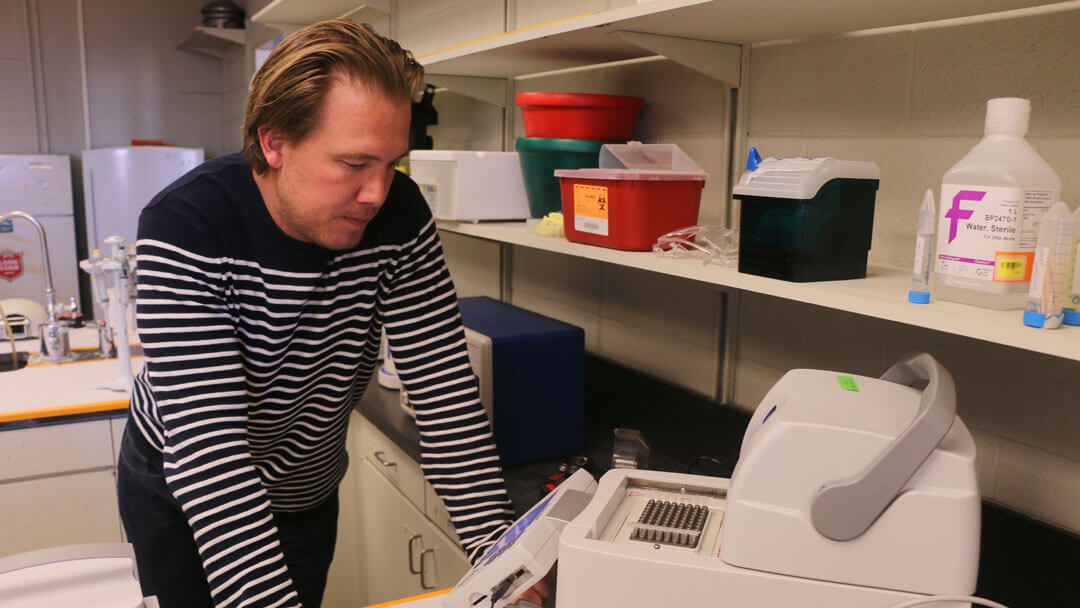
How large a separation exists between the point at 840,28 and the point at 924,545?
932 millimetres

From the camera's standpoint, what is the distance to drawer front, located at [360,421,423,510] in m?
1.93

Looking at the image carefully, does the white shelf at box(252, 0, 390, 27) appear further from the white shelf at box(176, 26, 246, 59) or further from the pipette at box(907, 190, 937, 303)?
the pipette at box(907, 190, 937, 303)

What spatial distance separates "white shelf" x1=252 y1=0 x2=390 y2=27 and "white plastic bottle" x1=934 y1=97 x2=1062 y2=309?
2.51 metres

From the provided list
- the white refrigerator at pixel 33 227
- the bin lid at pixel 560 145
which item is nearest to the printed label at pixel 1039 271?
the bin lid at pixel 560 145

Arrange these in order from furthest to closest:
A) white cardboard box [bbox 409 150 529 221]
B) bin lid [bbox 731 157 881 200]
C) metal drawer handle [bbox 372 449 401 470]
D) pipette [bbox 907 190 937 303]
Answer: metal drawer handle [bbox 372 449 401 470] → white cardboard box [bbox 409 150 529 221] → bin lid [bbox 731 157 881 200] → pipette [bbox 907 190 937 303]

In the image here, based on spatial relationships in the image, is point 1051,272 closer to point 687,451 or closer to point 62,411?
point 687,451

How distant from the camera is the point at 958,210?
2.96ft

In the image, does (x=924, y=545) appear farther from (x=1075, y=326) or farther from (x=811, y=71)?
(x=811, y=71)

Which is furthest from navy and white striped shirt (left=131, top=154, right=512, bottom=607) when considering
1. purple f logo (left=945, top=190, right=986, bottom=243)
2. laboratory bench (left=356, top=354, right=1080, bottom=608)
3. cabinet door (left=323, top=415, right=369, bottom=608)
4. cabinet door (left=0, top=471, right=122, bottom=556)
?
cabinet door (left=0, top=471, right=122, bottom=556)

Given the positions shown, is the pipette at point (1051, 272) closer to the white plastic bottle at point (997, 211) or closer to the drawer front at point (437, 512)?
the white plastic bottle at point (997, 211)

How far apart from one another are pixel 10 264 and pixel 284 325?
195 inches

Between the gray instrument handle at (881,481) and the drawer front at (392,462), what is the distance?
4.18 feet

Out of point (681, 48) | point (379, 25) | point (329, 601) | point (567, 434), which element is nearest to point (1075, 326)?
point (681, 48)

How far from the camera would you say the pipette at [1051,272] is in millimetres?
808
